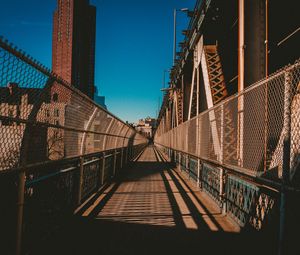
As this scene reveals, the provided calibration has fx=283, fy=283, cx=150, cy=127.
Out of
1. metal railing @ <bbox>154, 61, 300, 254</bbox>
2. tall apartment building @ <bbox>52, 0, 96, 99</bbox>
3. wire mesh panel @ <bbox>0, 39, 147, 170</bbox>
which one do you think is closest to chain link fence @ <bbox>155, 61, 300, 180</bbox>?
metal railing @ <bbox>154, 61, 300, 254</bbox>

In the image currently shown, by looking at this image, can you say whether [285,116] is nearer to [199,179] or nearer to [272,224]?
[272,224]

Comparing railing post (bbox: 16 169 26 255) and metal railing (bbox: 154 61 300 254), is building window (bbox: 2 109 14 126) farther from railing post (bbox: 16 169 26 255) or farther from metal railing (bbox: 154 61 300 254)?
metal railing (bbox: 154 61 300 254)

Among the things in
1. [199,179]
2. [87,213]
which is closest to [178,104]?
[199,179]

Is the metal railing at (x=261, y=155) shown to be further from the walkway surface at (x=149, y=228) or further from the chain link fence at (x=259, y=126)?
the walkway surface at (x=149, y=228)

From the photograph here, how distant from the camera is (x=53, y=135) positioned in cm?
391

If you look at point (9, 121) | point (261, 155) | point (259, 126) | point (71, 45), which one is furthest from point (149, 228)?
point (71, 45)

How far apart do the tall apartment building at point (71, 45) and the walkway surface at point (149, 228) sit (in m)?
88.0

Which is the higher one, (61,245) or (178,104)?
(178,104)

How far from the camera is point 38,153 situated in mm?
3324

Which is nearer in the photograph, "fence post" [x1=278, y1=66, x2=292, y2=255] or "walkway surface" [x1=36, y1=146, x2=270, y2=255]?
"fence post" [x1=278, y1=66, x2=292, y2=255]

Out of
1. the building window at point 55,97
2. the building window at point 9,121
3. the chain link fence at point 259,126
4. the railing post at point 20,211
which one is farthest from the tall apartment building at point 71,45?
the building window at point 9,121

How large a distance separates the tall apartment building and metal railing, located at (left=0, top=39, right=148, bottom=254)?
290 feet

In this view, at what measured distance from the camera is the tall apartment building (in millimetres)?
93062

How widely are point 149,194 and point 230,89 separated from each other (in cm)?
664
